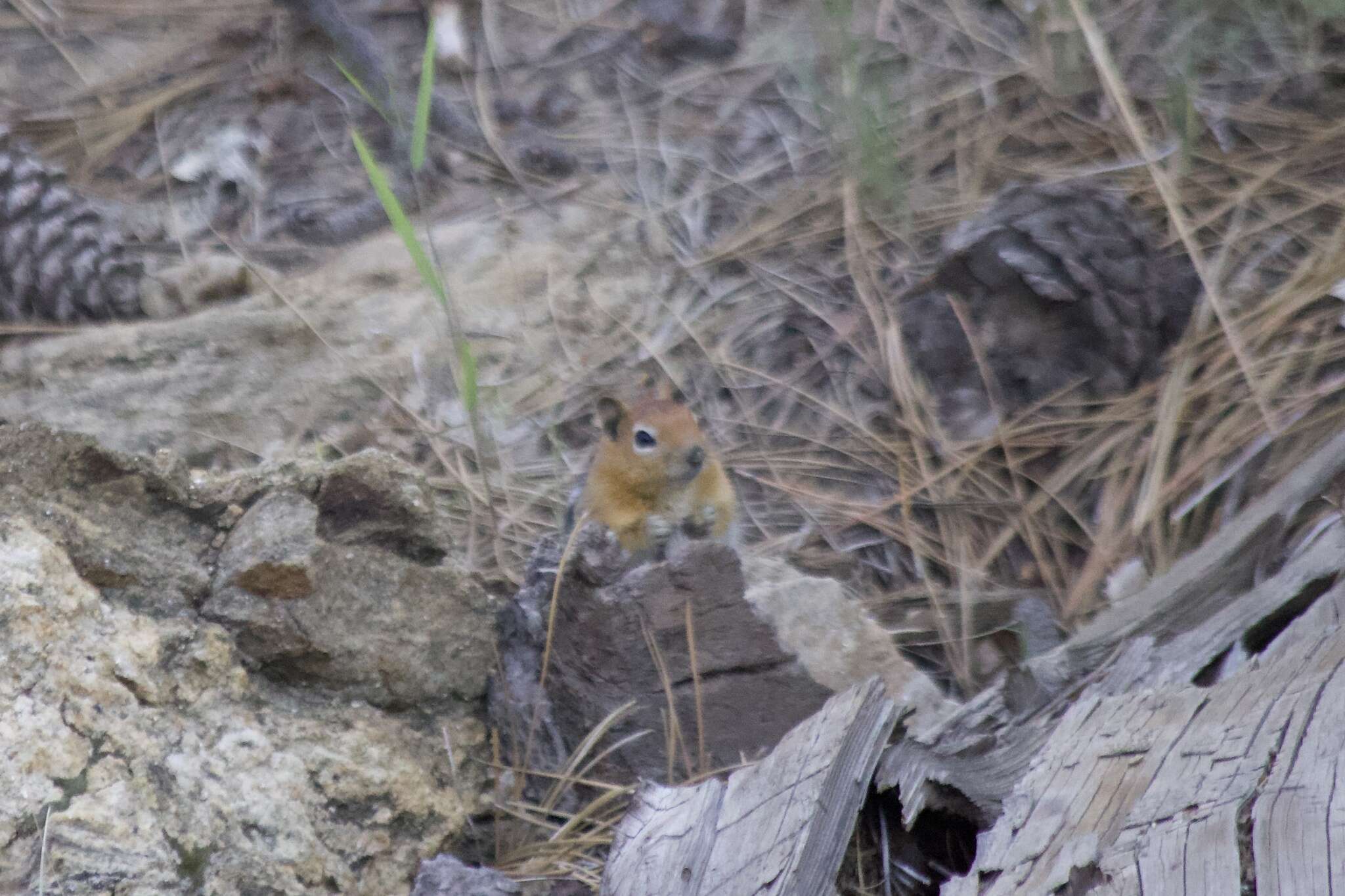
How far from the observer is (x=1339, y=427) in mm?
2828

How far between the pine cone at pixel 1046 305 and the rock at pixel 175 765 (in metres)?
1.98

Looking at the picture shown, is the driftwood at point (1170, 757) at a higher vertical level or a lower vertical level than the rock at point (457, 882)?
higher

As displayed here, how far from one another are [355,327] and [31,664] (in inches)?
A: 87.9

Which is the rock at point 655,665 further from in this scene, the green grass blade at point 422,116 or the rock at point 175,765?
A: the green grass blade at point 422,116

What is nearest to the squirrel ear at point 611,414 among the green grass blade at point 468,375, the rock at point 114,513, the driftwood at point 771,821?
the green grass blade at point 468,375

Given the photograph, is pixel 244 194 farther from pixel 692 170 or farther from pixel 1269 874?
pixel 1269 874

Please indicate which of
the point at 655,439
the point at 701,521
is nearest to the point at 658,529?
→ the point at 701,521

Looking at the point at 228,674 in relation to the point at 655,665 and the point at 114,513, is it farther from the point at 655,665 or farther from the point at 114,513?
the point at 655,665

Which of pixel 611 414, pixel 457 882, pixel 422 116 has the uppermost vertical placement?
pixel 422 116

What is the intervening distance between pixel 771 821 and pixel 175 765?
812mm

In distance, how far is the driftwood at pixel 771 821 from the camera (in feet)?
4.99

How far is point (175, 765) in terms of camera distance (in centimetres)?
172

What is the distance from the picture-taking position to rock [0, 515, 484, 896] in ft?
5.13

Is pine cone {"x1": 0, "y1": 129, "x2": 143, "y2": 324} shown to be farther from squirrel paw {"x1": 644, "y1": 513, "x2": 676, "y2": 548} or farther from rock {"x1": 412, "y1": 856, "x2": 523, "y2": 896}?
rock {"x1": 412, "y1": 856, "x2": 523, "y2": 896}
